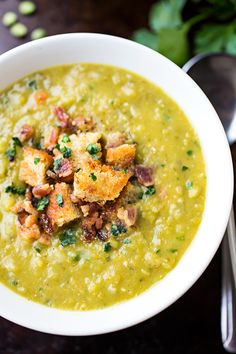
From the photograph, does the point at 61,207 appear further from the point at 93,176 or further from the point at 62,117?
the point at 62,117

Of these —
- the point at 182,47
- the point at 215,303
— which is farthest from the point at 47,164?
the point at 215,303

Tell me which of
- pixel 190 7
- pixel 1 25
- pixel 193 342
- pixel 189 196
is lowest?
pixel 193 342

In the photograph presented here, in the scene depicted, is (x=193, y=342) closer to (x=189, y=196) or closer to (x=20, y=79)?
(x=189, y=196)

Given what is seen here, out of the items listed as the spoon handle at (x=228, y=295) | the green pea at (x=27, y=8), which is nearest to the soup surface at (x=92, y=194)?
the spoon handle at (x=228, y=295)

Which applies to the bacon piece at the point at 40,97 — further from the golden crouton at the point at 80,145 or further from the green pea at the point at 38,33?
the green pea at the point at 38,33

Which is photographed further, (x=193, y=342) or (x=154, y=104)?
(x=193, y=342)

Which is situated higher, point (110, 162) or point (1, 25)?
point (1, 25)

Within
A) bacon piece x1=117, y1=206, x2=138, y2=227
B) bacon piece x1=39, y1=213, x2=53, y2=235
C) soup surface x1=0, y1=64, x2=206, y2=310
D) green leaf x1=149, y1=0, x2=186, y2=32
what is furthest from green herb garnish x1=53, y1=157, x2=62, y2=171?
green leaf x1=149, y1=0, x2=186, y2=32
